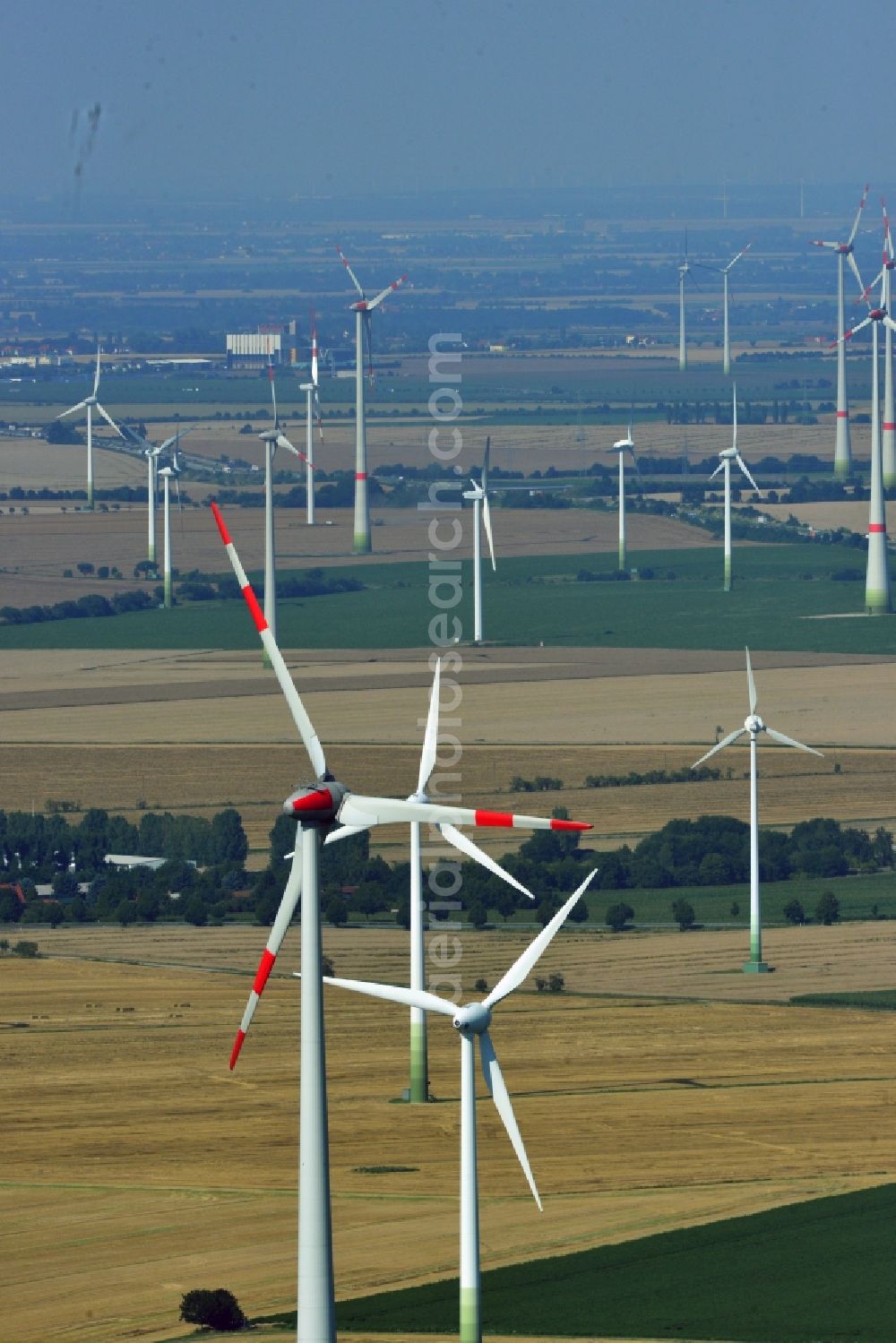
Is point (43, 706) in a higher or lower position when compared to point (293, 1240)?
higher

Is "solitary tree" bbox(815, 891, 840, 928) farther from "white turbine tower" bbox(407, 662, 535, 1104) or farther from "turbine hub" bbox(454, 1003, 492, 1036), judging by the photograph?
"turbine hub" bbox(454, 1003, 492, 1036)

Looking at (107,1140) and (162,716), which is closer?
(107,1140)

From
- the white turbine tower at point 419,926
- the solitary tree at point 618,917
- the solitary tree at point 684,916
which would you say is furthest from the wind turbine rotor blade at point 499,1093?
the solitary tree at point 684,916

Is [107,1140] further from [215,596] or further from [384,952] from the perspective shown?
[215,596]

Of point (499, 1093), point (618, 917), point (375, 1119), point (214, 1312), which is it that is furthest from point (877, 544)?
point (499, 1093)

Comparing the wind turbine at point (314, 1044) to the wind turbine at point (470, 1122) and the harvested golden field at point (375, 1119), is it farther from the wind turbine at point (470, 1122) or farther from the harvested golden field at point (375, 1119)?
the harvested golden field at point (375, 1119)

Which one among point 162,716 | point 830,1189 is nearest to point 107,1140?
point 830,1189
